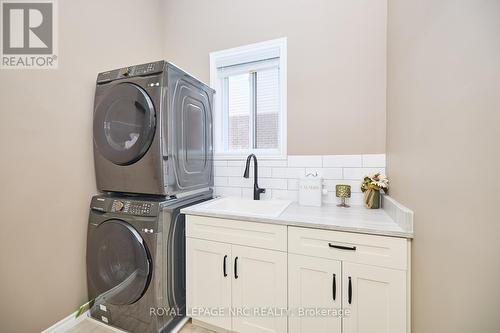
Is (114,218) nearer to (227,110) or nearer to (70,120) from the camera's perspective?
(70,120)

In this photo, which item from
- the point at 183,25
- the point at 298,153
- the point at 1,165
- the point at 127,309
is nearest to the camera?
the point at 1,165

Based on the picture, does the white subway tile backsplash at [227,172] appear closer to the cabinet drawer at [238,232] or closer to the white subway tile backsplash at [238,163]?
the white subway tile backsplash at [238,163]

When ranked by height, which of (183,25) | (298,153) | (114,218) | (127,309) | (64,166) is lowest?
(127,309)

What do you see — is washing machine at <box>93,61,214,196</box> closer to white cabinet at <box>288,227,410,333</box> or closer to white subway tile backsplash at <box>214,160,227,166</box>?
white subway tile backsplash at <box>214,160,227,166</box>

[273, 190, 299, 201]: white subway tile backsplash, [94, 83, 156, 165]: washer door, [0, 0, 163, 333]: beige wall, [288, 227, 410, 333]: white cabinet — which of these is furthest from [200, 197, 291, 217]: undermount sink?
[0, 0, 163, 333]: beige wall

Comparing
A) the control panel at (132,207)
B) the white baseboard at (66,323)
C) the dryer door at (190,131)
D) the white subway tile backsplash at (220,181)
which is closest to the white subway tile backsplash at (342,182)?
the white subway tile backsplash at (220,181)

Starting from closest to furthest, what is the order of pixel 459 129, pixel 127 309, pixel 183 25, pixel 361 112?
pixel 459 129, pixel 127 309, pixel 361 112, pixel 183 25

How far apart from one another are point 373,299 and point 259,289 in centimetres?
66

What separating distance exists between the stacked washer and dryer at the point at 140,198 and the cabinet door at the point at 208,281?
0.11 metres

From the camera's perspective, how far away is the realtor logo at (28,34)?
127cm

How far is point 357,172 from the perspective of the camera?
5.47 feet

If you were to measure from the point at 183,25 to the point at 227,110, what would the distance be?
3.56ft

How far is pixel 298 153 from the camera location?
6.09ft

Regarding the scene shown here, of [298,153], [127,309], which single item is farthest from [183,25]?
[127,309]
